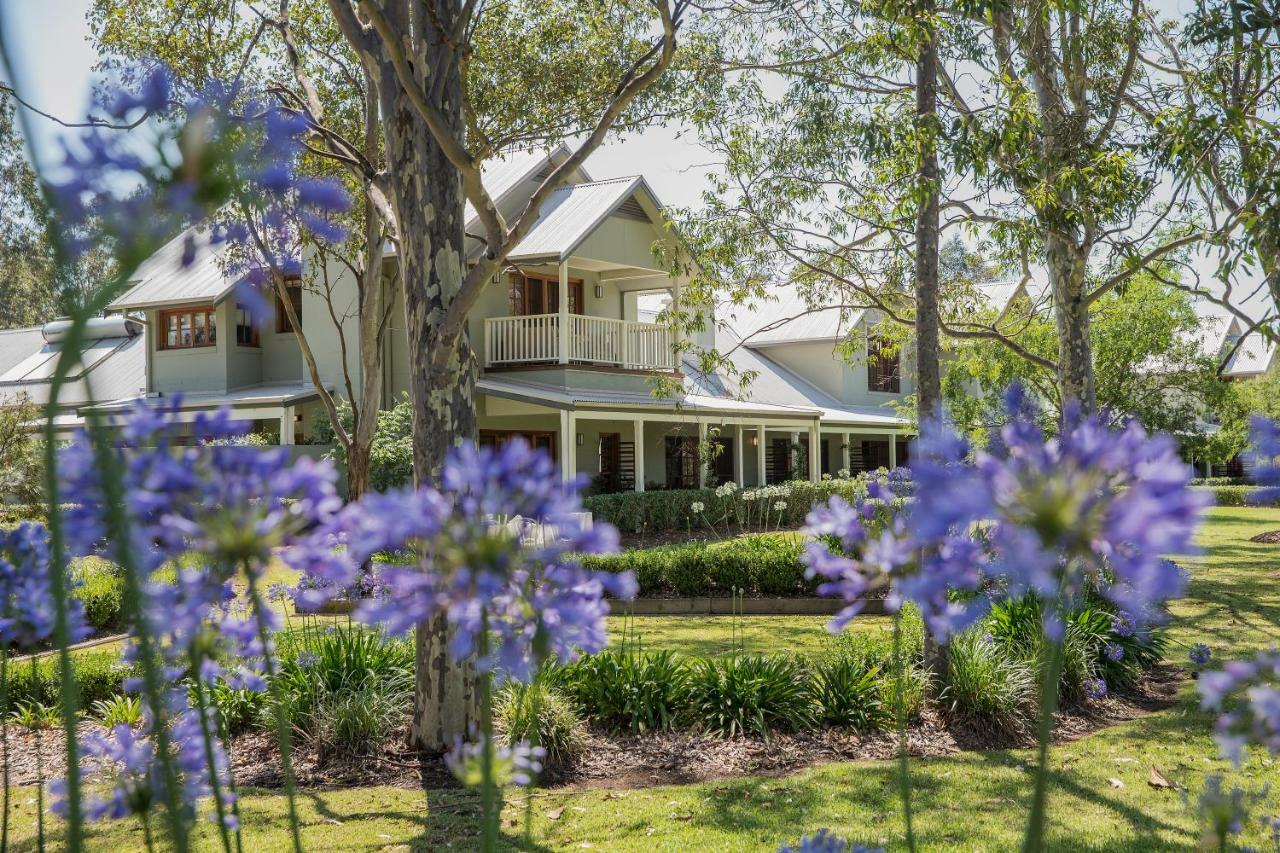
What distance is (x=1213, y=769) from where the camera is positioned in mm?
6684

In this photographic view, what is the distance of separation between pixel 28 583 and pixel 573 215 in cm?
2182

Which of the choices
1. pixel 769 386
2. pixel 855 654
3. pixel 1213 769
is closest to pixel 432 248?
pixel 855 654

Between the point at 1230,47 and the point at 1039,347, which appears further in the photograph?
the point at 1039,347

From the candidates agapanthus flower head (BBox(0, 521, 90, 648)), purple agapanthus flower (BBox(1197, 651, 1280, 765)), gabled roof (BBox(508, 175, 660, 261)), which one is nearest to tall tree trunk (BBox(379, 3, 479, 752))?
agapanthus flower head (BBox(0, 521, 90, 648))

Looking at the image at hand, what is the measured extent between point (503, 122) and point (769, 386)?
54.5 feet

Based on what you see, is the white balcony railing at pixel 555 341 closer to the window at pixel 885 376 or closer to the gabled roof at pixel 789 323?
the gabled roof at pixel 789 323

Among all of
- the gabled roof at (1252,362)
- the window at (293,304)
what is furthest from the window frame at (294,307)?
the gabled roof at (1252,362)

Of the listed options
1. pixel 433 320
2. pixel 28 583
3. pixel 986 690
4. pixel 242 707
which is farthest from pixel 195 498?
pixel 986 690

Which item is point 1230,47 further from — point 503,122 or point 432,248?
point 432,248

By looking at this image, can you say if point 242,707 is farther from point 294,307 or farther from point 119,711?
point 294,307

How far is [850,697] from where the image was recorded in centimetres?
779

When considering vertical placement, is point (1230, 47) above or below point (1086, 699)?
above

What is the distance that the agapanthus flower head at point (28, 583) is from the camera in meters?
2.30

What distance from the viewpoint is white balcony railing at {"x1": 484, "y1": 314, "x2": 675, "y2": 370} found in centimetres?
2286
